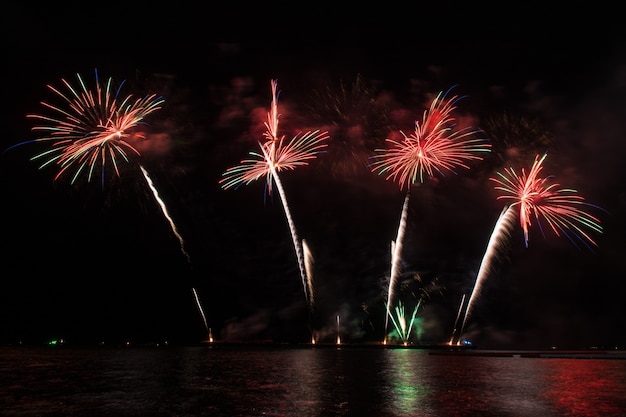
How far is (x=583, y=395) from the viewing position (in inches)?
796

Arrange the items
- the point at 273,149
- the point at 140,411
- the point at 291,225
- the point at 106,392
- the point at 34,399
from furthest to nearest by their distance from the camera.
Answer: the point at 291,225
the point at 273,149
the point at 106,392
the point at 34,399
the point at 140,411

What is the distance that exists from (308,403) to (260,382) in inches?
354

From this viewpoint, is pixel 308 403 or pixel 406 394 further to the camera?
pixel 406 394

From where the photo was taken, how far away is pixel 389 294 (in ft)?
169

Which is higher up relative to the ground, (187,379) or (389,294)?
(389,294)

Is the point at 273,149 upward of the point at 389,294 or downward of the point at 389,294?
upward

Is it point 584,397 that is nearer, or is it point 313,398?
point 313,398

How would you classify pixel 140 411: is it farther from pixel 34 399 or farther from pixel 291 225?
pixel 291 225

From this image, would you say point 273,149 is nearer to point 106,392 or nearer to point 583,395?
point 106,392

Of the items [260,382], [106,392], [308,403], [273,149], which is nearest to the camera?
[308,403]

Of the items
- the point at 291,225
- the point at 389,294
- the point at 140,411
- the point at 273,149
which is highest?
the point at 273,149

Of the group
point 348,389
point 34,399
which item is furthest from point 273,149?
point 34,399

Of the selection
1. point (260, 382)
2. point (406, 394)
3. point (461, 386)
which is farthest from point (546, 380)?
point (260, 382)

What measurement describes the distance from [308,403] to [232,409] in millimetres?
2517
